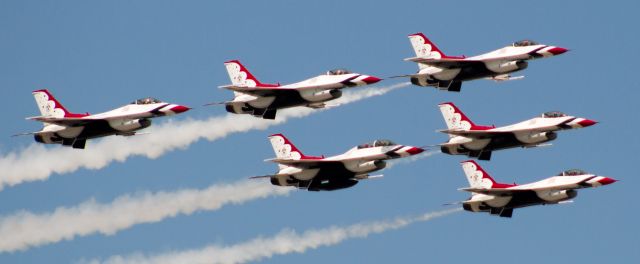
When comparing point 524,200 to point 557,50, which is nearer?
point 524,200

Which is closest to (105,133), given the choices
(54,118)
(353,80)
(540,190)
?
(54,118)

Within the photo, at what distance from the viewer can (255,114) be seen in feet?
652

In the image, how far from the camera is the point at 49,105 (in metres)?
198

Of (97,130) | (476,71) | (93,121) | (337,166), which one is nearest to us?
(337,166)

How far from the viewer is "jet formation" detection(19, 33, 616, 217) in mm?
195125

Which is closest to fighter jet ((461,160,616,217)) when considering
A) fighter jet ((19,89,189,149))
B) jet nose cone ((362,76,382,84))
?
jet nose cone ((362,76,382,84))

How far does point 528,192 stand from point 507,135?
4.43m

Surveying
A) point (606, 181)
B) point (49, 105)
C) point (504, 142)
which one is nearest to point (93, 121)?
point (49, 105)

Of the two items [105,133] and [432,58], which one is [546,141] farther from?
[105,133]

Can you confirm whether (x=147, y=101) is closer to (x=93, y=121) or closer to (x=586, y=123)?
(x=93, y=121)

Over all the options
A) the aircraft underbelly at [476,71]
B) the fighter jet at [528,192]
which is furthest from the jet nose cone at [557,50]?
the fighter jet at [528,192]

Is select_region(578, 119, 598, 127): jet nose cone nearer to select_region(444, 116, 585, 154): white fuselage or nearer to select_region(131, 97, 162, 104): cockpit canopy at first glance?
select_region(444, 116, 585, 154): white fuselage

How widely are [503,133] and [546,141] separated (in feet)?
10.2

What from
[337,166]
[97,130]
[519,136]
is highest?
[97,130]
